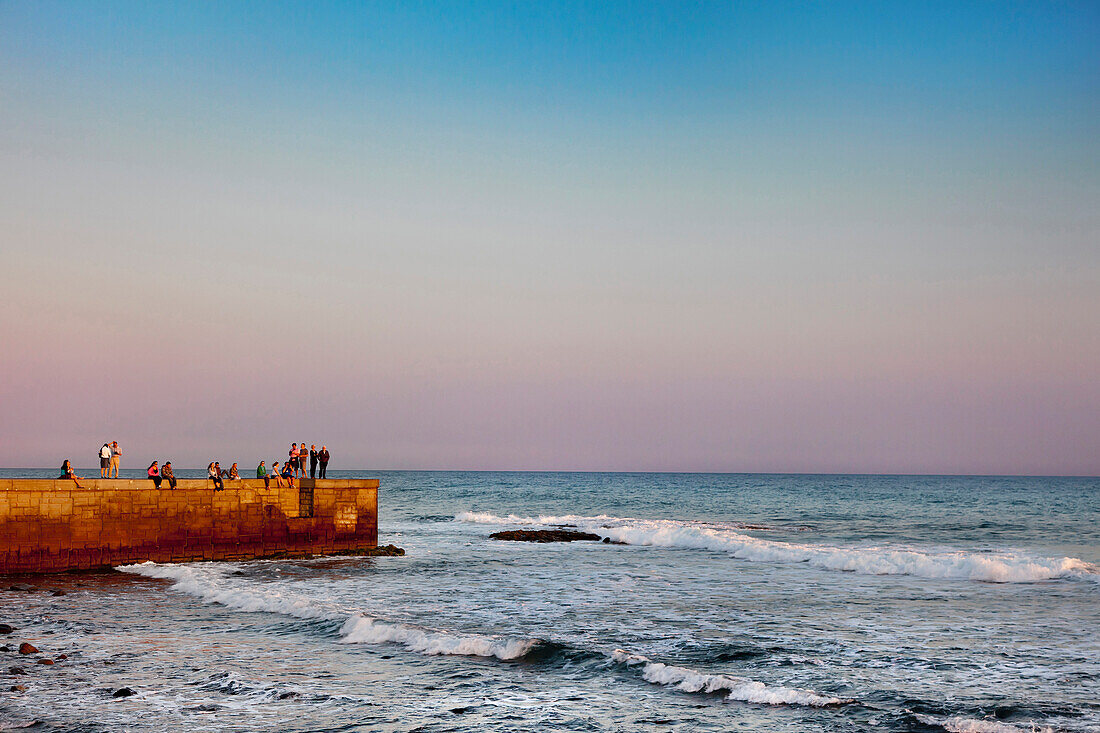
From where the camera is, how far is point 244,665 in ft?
40.0

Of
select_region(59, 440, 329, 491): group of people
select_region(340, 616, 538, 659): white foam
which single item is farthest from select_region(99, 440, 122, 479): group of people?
select_region(340, 616, 538, 659): white foam

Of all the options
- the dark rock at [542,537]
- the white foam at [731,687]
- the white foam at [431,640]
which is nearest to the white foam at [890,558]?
the dark rock at [542,537]

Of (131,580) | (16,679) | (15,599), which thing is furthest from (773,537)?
(16,679)

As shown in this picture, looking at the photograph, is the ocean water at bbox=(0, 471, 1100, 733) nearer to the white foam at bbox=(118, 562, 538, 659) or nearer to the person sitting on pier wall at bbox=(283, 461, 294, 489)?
the white foam at bbox=(118, 562, 538, 659)

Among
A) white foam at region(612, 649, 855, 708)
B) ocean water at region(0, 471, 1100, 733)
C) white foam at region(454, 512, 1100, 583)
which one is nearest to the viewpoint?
ocean water at region(0, 471, 1100, 733)

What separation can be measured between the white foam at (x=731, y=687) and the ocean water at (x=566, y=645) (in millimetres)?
32

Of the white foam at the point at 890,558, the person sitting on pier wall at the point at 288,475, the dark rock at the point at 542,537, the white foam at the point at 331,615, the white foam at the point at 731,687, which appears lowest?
the dark rock at the point at 542,537

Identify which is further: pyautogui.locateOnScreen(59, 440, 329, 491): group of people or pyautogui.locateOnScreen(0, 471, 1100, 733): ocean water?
pyautogui.locateOnScreen(59, 440, 329, 491): group of people

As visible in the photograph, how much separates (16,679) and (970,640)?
14.7 meters

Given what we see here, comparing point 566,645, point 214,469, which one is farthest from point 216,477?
point 566,645

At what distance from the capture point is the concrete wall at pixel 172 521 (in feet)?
73.0

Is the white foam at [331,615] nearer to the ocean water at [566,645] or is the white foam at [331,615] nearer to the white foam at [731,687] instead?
the ocean water at [566,645]

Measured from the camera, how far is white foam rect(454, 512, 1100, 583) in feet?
80.7

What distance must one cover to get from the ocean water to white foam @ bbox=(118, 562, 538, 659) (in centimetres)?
6
